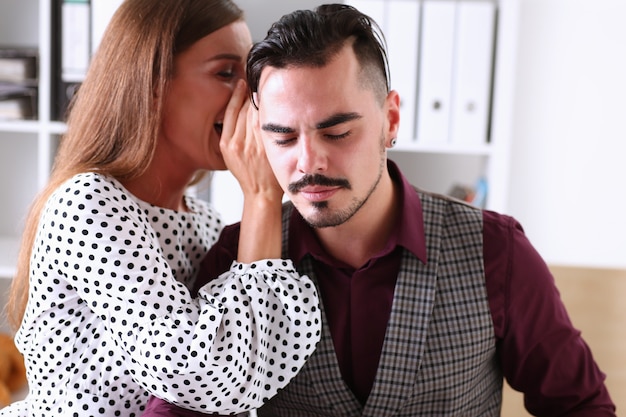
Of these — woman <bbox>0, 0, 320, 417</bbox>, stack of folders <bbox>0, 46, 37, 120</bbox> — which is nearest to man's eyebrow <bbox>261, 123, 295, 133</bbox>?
woman <bbox>0, 0, 320, 417</bbox>

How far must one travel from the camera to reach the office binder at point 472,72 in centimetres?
219

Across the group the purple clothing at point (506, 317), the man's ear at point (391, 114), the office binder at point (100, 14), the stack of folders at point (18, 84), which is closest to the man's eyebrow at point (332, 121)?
the man's ear at point (391, 114)

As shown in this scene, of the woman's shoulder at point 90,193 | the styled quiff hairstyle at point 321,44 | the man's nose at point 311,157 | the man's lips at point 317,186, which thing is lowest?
the woman's shoulder at point 90,193

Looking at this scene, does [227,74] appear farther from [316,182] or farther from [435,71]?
[435,71]

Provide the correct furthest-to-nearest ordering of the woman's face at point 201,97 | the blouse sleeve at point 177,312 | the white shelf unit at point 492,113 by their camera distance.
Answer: the white shelf unit at point 492,113 → the woman's face at point 201,97 → the blouse sleeve at point 177,312

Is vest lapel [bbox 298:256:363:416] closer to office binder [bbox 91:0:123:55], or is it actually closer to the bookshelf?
the bookshelf

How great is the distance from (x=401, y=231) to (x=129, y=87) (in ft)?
1.75

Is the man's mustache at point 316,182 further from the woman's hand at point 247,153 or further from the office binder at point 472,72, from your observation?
the office binder at point 472,72

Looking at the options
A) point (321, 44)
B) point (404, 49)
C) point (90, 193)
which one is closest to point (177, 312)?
point (90, 193)

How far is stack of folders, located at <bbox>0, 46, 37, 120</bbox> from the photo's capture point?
7.49 feet

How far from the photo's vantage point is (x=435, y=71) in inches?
87.5

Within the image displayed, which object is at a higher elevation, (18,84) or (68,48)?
(68,48)

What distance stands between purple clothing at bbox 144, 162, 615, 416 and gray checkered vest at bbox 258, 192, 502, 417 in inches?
0.9

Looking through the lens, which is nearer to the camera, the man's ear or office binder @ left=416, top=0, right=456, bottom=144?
the man's ear
